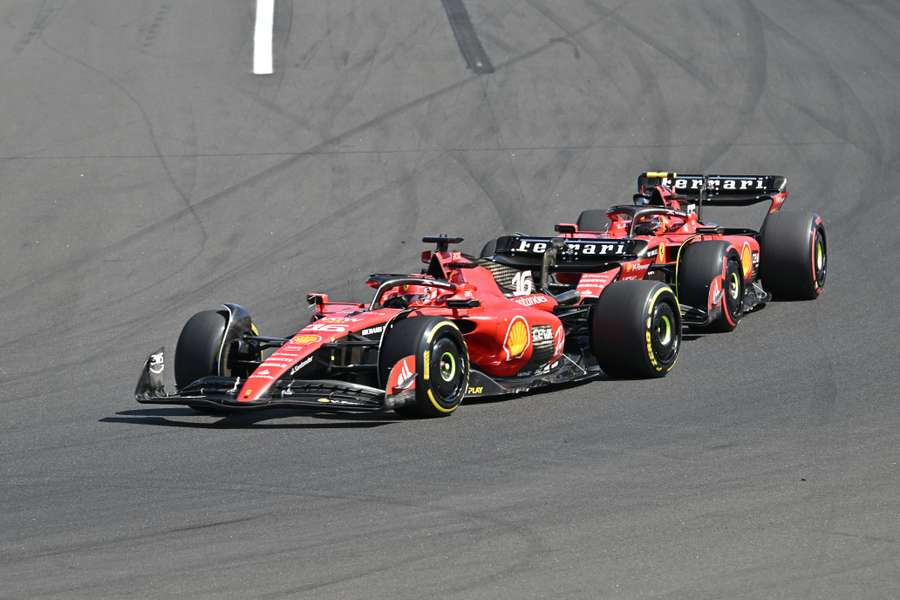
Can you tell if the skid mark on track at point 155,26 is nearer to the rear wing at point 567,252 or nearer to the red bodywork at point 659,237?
the red bodywork at point 659,237

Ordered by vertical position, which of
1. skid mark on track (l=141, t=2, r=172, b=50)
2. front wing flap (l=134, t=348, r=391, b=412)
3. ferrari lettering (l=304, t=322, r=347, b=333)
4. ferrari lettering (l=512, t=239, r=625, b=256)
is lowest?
front wing flap (l=134, t=348, r=391, b=412)

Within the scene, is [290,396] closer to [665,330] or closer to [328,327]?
[328,327]

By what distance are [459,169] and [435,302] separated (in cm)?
862

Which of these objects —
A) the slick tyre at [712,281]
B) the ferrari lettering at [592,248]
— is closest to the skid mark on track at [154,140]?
the ferrari lettering at [592,248]

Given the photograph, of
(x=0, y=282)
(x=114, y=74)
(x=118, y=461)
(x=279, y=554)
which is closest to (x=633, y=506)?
(x=279, y=554)

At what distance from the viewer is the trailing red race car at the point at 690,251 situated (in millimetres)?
15328

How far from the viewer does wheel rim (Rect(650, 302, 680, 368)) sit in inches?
542

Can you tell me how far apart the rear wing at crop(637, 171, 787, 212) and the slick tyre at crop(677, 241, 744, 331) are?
7.81 feet

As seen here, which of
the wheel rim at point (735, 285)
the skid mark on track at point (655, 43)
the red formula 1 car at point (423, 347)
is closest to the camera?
the red formula 1 car at point (423, 347)

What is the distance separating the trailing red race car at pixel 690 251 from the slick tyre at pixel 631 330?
0.28ft

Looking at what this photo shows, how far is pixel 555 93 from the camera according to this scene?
24.4m

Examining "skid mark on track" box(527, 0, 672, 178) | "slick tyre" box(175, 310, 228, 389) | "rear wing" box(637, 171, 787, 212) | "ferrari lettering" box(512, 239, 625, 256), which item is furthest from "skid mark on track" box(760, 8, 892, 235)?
"slick tyre" box(175, 310, 228, 389)

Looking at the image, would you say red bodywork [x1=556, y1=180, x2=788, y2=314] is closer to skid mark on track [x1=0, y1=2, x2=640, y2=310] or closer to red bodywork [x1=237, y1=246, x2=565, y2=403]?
red bodywork [x1=237, y1=246, x2=565, y2=403]

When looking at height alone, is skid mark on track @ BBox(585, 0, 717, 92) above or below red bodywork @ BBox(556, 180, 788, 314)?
above
